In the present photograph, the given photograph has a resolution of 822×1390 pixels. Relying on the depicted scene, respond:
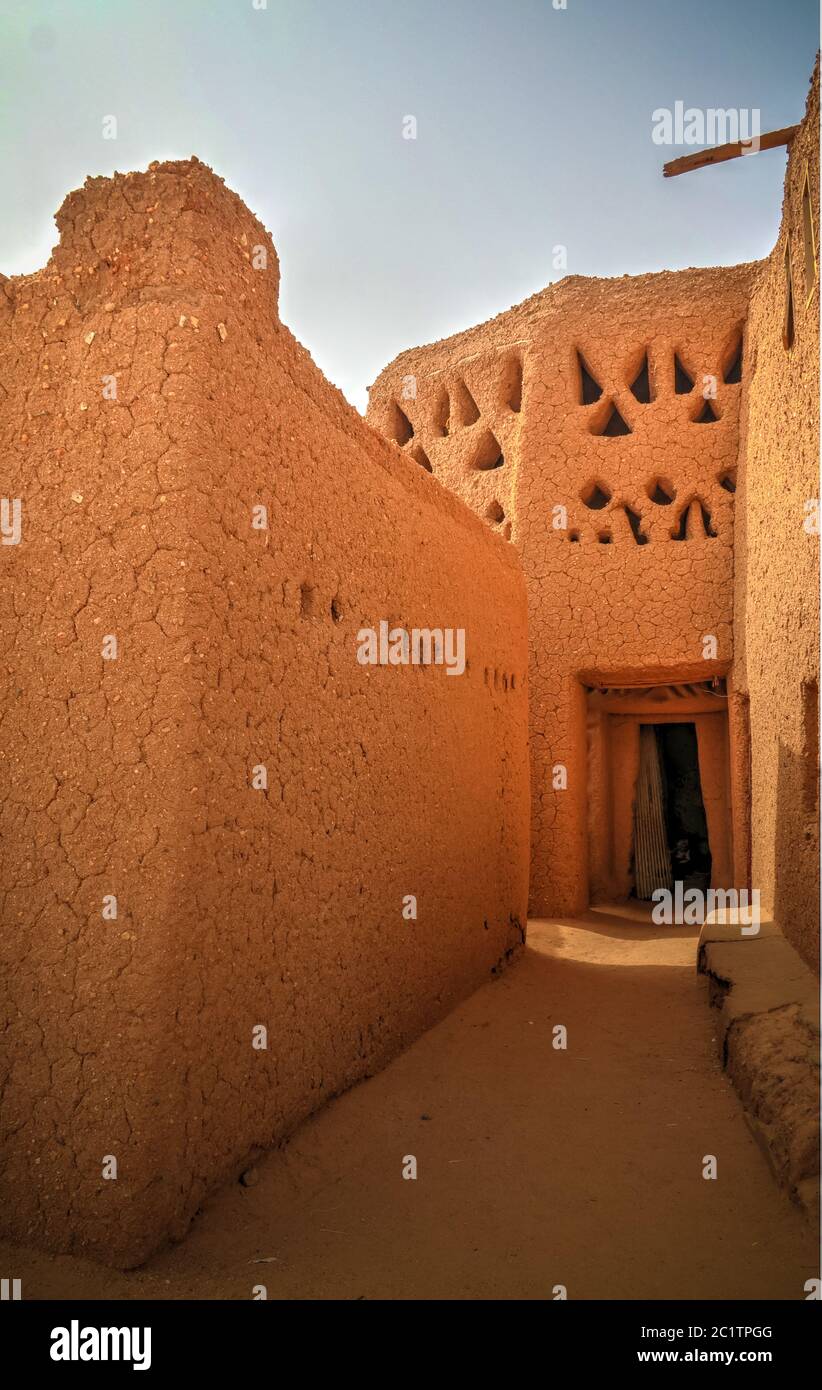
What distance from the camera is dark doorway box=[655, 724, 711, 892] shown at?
36.7ft

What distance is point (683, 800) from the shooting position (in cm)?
1155

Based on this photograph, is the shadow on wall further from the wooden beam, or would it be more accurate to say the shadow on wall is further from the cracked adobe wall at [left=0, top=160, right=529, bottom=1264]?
the wooden beam

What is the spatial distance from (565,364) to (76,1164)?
318 inches

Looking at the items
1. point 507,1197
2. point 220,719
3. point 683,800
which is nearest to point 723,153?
point 220,719

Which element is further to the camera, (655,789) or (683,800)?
(683,800)

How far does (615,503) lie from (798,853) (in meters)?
4.59

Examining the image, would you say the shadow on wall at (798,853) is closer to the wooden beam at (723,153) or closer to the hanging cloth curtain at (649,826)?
the wooden beam at (723,153)

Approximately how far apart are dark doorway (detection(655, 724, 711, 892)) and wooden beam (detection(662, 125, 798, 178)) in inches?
278

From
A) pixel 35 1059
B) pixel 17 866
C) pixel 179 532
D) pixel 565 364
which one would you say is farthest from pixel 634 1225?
pixel 565 364

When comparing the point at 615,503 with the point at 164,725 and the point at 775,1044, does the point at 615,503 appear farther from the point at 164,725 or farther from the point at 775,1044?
the point at 164,725

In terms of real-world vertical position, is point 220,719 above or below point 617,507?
below

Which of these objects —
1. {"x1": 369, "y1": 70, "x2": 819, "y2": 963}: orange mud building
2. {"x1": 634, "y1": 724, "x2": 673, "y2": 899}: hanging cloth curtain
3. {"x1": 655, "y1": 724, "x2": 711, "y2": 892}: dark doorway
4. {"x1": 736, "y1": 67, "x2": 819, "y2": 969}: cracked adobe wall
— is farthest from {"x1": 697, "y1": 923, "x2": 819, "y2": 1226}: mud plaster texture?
{"x1": 655, "y1": 724, "x2": 711, "y2": 892}: dark doorway

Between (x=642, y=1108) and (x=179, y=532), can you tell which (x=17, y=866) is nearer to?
(x=179, y=532)
